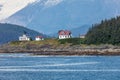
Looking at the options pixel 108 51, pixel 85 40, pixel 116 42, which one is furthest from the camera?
pixel 85 40

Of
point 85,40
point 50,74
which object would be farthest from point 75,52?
point 50,74

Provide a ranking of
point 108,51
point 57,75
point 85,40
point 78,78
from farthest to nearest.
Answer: point 85,40 → point 108,51 → point 57,75 → point 78,78

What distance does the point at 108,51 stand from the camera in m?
163

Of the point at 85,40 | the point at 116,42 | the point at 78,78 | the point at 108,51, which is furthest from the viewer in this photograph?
the point at 85,40

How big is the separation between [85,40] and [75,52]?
2168 centimetres

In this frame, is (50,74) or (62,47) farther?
(62,47)

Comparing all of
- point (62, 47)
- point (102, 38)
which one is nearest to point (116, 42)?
point (102, 38)

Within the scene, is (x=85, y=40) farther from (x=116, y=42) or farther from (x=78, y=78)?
(x=78, y=78)

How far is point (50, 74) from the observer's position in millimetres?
92812

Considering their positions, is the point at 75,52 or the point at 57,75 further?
the point at 75,52

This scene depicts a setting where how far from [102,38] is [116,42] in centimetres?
741

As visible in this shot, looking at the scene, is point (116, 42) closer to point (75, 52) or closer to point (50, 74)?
point (75, 52)

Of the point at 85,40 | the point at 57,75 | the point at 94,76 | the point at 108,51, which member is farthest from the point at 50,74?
the point at 85,40

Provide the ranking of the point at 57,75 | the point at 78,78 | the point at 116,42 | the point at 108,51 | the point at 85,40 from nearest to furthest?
the point at 78,78 < the point at 57,75 < the point at 108,51 < the point at 116,42 < the point at 85,40
